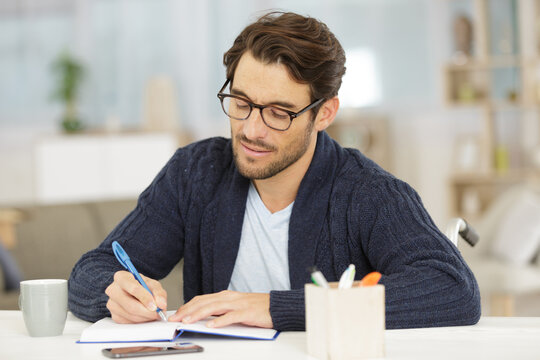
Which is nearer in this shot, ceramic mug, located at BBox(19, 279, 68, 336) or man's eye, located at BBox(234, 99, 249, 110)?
ceramic mug, located at BBox(19, 279, 68, 336)

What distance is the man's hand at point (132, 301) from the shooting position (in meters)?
1.24

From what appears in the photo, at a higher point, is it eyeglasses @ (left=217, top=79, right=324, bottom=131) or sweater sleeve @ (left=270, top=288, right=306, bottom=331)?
eyeglasses @ (left=217, top=79, right=324, bottom=131)

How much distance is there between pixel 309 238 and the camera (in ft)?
5.34

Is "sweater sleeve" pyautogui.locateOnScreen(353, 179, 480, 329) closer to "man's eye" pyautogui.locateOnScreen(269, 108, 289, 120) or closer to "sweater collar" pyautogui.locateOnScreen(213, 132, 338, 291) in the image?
"sweater collar" pyautogui.locateOnScreen(213, 132, 338, 291)

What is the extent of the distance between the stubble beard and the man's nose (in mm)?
19

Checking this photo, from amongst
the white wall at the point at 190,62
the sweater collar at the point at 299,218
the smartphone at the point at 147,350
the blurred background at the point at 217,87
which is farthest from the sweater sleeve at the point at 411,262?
the white wall at the point at 190,62

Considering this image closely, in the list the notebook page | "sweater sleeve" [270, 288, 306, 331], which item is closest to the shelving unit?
"sweater sleeve" [270, 288, 306, 331]

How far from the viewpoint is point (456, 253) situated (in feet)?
4.52

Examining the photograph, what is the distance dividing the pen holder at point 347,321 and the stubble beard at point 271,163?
63cm

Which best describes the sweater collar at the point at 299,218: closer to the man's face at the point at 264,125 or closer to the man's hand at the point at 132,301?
the man's face at the point at 264,125

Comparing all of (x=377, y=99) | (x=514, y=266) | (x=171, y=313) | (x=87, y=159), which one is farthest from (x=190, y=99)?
(x=171, y=313)

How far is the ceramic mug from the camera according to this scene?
1222 millimetres

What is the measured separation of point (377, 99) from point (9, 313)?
4448 mm

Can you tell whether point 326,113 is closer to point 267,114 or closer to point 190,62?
point 267,114
